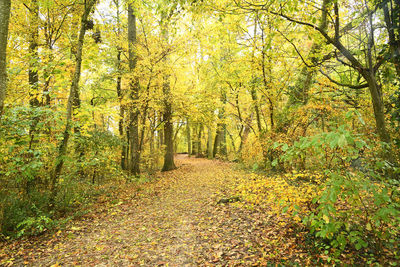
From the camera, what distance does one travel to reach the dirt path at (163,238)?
3991 mm

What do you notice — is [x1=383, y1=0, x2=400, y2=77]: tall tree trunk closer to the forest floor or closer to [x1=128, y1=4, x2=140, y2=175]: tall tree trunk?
the forest floor

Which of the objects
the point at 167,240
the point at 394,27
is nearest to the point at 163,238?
the point at 167,240

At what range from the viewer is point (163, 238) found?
4.79 m

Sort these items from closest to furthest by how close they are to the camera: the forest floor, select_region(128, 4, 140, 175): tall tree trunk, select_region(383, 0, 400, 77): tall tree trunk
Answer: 1. select_region(383, 0, 400, 77): tall tree trunk
2. the forest floor
3. select_region(128, 4, 140, 175): tall tree trunk

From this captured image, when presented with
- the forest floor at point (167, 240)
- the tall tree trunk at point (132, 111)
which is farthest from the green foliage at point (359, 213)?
the tall tree trunk at point (132, 111)

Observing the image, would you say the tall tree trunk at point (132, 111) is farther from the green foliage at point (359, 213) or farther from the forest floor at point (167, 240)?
the green foliage at point (359, 213)

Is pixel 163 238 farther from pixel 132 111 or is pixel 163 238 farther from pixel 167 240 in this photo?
pixel 132 111

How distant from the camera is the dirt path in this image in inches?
157

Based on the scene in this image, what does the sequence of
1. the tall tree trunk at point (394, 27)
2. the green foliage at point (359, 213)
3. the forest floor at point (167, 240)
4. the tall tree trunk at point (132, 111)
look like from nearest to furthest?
the green foliage at point (359, 213), the tall tree trunk at point (394, 27), the forest floor at point (167, 240), the tall tree trunk at point (132, 111)

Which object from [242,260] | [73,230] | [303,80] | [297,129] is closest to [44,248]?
[73,230]

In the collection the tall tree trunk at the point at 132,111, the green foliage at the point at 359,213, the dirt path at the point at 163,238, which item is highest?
the tall tree trunk at the point at 132,111

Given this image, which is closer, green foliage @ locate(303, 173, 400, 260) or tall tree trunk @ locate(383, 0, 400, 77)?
green foliage @ locate(303, 173, 400, 260)

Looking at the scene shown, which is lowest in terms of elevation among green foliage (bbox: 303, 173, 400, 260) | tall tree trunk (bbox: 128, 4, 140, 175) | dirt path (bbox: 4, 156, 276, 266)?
dirt path (bbox: 4, 156, 276, 266)

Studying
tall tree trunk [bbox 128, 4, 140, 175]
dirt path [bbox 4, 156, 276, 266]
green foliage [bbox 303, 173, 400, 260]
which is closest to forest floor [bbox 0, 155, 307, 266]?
dirt path [bbox 4, 156, 276, 266]
